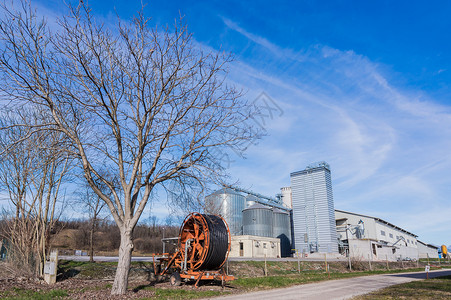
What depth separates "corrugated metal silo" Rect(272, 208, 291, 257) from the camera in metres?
56.7

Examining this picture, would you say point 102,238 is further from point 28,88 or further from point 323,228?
point 28,88

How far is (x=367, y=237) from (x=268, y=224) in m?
18.6

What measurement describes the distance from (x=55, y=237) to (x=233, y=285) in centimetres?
813

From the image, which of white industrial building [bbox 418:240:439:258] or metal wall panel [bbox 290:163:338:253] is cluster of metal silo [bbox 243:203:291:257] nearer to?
metal wall panel [bbox 290:163:338:253]

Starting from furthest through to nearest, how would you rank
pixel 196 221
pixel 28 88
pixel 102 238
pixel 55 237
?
pixel 102 238
pixel 196 221
pixel 55 237
pixel 28 88

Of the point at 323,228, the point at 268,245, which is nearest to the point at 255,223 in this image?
the point at 268,245

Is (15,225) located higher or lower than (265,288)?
higher

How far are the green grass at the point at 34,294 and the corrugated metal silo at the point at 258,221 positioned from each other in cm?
4588

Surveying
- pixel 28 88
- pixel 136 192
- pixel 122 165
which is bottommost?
pixel 136 192

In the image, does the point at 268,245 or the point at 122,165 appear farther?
the point at 268,245

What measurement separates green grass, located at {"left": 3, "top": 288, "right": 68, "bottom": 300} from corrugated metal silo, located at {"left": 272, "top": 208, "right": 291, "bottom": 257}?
4930 cm

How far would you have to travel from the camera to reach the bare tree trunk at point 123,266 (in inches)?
406

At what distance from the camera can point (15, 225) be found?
42.4 feet

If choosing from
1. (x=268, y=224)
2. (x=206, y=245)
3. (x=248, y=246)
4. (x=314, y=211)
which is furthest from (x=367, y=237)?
(x=206, y=245)
